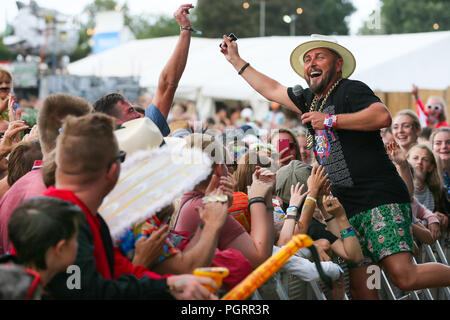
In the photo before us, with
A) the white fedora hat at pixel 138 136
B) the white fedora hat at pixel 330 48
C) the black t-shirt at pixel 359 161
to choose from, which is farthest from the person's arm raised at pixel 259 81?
the white fedora hat at pixel 138 136

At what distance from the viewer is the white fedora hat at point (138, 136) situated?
2.69 meters

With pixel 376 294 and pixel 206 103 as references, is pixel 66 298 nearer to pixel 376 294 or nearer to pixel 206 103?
pixel 376 294

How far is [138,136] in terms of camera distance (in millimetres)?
2734

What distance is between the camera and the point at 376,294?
4059 millimetres

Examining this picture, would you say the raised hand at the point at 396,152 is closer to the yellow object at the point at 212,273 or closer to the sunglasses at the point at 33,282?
the yellow object at the point at 212,273

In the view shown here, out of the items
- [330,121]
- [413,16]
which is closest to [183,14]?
[330,121]

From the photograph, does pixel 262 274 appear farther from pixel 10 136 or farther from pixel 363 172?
pixel 10 136

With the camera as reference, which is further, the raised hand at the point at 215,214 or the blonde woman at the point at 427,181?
the blonde woman at the point at 427,181

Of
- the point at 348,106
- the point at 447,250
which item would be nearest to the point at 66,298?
the point at 348,106

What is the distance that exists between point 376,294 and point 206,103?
49.3 feet

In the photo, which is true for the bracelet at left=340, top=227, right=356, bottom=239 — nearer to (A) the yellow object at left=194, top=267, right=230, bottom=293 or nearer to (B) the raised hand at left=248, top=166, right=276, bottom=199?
(B) the raised hand at left=248, top=166, right=276, bottom=199

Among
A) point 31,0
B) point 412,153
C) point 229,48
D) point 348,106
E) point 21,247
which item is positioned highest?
point 31,0

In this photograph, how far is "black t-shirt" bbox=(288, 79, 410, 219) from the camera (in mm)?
3752

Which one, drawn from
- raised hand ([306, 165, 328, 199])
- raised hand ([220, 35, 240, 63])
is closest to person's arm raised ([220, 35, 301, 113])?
raised hand ([220, 35, 240, 63])
